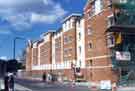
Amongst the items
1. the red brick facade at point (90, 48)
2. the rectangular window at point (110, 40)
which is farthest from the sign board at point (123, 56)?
the red brick facade at point (90, 48)

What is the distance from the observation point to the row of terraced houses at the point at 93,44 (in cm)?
6362

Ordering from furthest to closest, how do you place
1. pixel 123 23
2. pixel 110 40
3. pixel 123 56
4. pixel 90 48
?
pixel 90 48
pixel 110 40
pixel 123 56
pixel 123 23

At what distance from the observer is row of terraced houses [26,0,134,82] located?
6362 cm

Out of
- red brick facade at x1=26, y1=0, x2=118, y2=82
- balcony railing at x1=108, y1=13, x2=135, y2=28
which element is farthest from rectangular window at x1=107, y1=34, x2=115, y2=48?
balcony railing at x1=108, y1=13, x2=135, y2=28

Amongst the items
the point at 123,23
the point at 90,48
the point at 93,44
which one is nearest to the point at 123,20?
the point at 123,23

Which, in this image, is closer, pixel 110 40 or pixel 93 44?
pixel 110 40

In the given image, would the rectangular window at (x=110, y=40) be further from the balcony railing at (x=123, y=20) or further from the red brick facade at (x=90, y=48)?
the balcony railing at (x=123, y=20)

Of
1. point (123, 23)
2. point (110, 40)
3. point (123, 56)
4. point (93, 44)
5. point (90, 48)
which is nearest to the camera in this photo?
point (123, 23)

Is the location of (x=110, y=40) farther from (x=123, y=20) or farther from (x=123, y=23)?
(x=123, y=20)

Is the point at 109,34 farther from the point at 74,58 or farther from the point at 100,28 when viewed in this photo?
the point at 74,58

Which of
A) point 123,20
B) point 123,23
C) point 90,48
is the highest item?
point 123,20

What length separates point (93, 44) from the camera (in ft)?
251

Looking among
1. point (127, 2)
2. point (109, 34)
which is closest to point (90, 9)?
point (109, 34)

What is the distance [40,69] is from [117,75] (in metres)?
76.4
